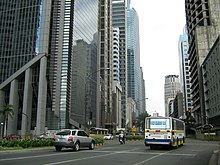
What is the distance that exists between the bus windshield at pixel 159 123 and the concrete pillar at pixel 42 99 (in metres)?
50.7

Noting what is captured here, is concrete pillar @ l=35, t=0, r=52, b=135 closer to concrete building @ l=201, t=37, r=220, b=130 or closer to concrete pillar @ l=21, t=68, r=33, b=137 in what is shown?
concrete pillar @ l=21, t=68, r=33, b=137

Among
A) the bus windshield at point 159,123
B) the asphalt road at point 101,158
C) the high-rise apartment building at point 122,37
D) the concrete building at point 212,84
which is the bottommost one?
the asphalt road at point 101,158

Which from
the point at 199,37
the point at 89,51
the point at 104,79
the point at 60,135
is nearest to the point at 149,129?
the point at 60,135

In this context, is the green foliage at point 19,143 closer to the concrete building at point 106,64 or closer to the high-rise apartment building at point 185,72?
the concrete building at point 106,64

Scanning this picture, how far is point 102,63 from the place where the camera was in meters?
135

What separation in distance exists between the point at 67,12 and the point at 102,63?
51.3 m

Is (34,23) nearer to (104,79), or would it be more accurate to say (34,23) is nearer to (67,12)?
(67,12)

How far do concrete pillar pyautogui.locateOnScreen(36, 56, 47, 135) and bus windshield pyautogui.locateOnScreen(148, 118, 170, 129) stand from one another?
50746mm

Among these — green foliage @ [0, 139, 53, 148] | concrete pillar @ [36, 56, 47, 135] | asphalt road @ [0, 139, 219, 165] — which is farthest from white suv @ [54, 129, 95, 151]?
concrete pillar @ [36, 56, 47, 135]

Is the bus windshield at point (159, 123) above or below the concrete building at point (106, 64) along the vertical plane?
below

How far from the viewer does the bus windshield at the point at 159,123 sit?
21641 millimetres

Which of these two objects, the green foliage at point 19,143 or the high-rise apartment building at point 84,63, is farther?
the high-rise apartment building at point 84,63

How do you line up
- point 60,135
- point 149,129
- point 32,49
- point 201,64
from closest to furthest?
point 60,135, point 149,129, point 32,49, point 201,64

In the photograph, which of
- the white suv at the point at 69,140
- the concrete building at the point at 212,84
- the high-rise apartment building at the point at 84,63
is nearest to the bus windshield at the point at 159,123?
the white suv at the point at 69,140
